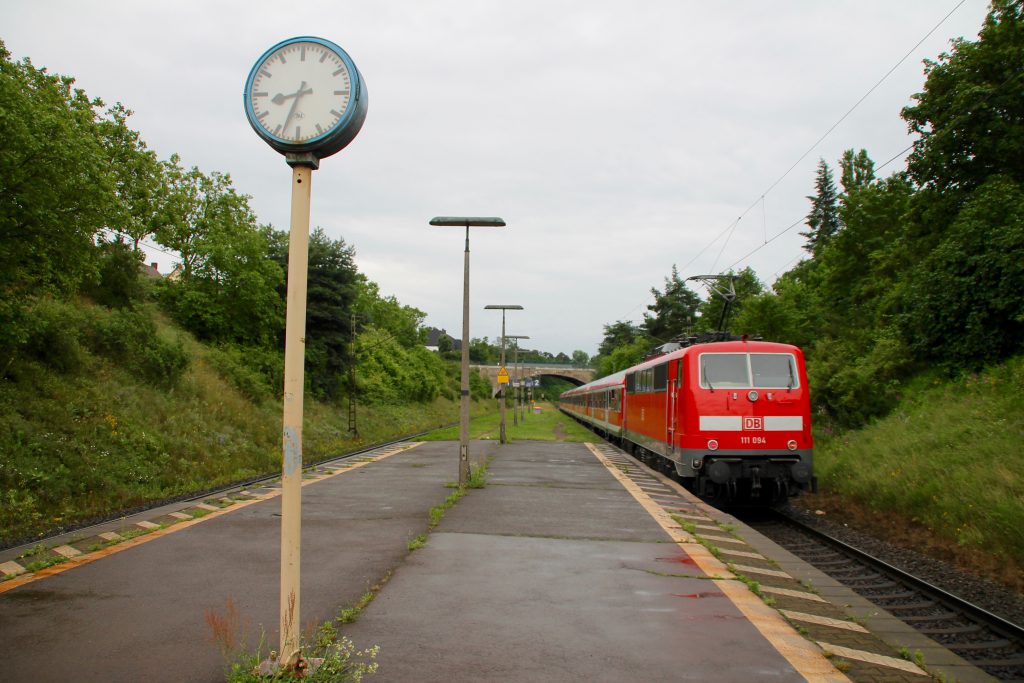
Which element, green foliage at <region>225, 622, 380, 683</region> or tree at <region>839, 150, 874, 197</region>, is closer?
green foliage at <region>225, 622, 380, 683</region>

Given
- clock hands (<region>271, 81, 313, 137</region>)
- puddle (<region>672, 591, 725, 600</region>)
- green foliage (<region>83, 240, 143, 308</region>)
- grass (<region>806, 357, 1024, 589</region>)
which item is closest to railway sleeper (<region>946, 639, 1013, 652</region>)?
puddle (<region>672, 591, 725, 600</region>)

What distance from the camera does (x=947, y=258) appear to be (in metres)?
17.1

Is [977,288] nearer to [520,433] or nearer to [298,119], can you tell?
[298,119]

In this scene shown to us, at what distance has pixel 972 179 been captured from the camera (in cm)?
→ 1944

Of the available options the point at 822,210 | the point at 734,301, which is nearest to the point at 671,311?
→ the point at 822,210

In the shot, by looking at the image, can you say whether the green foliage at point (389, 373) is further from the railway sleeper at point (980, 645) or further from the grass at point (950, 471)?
the railway sleeper at point (980, 645)

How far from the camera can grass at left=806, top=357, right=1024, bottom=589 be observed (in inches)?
384

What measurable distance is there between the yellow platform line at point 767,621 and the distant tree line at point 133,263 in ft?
35.6

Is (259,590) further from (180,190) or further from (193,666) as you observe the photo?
(180,190)

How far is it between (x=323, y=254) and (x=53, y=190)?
25.2 metres

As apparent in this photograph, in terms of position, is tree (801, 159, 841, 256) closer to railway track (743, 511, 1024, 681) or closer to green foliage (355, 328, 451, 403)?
green foliage (355, 328, 451, 403)

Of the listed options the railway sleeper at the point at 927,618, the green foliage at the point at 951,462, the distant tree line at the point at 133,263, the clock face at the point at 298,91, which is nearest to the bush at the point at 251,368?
the distant tree line at the point at 133,263

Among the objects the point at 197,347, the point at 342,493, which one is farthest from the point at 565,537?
the point at 197,347

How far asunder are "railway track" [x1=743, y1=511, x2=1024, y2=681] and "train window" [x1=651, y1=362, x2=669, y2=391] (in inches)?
198
